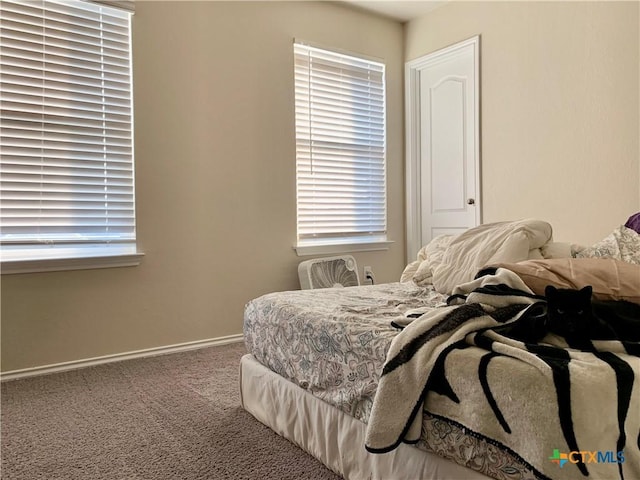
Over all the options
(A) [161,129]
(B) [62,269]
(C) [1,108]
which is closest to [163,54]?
(A) [161,129]

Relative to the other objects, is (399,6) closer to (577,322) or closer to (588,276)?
(588,276)

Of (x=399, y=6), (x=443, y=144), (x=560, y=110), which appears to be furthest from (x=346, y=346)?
(x=399, y=6)

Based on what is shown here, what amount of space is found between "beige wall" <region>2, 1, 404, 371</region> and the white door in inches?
37.4

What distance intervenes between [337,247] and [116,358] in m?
1.92

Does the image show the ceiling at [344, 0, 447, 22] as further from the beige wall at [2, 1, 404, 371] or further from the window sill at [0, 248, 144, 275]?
the window sill at [0, 248, 144, 275]

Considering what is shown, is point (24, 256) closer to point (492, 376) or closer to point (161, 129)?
point (161, 129)

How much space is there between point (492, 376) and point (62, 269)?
2.66 metres

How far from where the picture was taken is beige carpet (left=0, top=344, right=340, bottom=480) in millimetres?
1697

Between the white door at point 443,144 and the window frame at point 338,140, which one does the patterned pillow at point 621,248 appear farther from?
the window frame at point 338,140

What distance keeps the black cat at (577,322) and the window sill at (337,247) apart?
2.68 m

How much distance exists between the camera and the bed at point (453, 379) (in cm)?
99

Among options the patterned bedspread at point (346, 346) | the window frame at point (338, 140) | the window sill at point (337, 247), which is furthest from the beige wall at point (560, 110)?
the patterned bedspread at point (346, 346)

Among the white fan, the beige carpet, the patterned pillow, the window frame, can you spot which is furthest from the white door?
the beige carpet

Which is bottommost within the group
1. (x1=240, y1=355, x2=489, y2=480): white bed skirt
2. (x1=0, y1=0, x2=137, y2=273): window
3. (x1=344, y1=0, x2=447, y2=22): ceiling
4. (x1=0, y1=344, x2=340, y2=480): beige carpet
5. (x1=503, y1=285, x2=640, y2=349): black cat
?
(x1=0, y1=344, x2=340, y2=480): beige carpet
